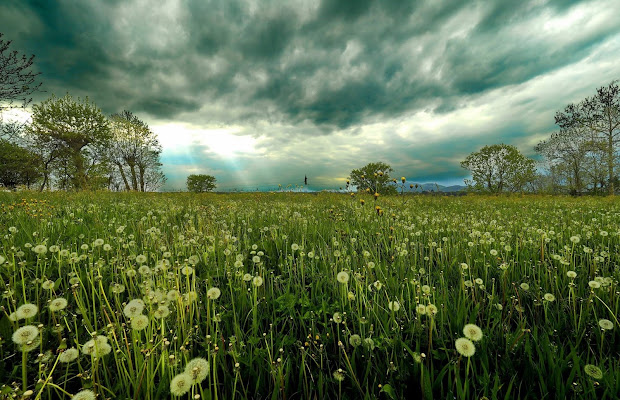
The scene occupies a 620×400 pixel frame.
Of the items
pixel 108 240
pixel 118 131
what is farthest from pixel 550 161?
pixel 118 131

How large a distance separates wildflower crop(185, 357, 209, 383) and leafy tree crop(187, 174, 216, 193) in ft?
217

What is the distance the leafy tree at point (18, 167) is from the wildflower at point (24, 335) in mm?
39634

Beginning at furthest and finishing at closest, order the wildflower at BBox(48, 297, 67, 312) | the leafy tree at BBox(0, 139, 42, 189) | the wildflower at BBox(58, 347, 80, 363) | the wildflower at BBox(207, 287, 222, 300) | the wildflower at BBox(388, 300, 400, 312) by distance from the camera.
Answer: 1. the leafy tree at BBox(0, 139, 42, 189)
2. the wildflower at BBox(388, 300, 400, 312)
3. the wildflower at BBox(207, 287, 222, 300)
4. the wildflower at BBox(48, 297, 67, 312)
5. the wildflower at BBox(58, 347, 80, 363)

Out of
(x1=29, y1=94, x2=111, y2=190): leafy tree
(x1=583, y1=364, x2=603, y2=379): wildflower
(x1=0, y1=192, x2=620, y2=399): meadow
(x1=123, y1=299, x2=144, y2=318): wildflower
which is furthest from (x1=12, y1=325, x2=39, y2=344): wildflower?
(x1=29, y1=94, x2=111, y2=190): leafy tree

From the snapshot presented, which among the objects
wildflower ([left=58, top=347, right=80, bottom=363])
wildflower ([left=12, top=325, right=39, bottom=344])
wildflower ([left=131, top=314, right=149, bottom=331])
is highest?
wildflower ([left=12, top=325, right=39, bottom=344])

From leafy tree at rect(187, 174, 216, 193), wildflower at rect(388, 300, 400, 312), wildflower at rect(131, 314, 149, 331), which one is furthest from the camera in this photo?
leafy tree at rect(187, 174, 216, 193)

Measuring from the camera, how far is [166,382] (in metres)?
1.30

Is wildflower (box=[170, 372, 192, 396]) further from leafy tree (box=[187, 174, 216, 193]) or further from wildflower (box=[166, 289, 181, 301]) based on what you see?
leafy tree (box=[187, 174, 216, 193])

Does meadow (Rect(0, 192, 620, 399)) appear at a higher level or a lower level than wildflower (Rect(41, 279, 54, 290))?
lower

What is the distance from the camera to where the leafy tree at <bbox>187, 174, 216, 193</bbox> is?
2467 inches

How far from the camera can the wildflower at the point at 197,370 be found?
1.04 m

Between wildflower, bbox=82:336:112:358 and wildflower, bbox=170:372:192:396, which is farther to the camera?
wildflower, bbox=82:336:112:358

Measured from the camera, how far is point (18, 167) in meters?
36.1

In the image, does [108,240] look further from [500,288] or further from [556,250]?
[556,250]
